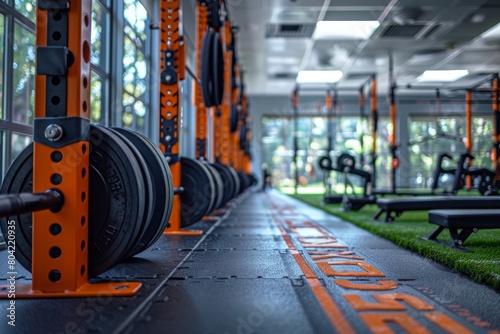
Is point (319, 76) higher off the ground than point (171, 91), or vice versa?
point (319, 76)

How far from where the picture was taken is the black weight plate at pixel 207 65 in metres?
4.17

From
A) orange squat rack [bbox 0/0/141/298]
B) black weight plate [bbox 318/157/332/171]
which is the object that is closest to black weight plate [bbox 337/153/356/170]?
black weight plate [bbox 318/157/332/171]

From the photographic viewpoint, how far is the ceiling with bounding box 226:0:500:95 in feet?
24.2

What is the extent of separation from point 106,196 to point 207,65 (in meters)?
2.47

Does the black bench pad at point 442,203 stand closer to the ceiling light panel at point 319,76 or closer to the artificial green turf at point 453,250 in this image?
the artificial green turf at point 453,250

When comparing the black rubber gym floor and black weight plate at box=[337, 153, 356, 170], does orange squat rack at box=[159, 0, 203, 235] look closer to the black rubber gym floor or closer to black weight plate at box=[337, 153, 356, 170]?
the black rubber gym floor

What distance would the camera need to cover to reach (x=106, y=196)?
1962 mm

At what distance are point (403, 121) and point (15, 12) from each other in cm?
1501

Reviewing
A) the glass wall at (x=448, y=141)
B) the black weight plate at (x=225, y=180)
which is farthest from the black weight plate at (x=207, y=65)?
the glass wall at (x=448, y=141)

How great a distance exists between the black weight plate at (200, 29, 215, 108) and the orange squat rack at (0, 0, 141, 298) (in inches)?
90.9

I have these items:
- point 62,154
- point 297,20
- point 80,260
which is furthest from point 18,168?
point 297,20

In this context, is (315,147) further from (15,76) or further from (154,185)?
(154,185)

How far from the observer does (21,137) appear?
3420mm

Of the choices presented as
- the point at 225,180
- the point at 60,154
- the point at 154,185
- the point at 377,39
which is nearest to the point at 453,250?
the point at 154,185
